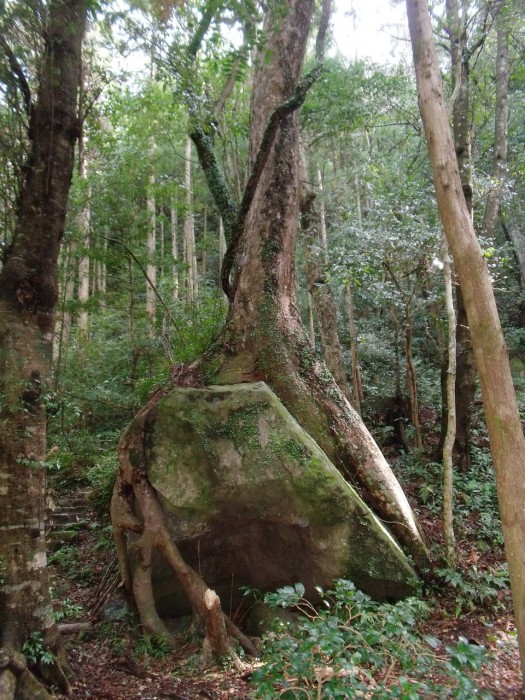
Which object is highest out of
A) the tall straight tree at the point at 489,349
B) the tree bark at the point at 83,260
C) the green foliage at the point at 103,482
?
the tree bark at the point at 83,260

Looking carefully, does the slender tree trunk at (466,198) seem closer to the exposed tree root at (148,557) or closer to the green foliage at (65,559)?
the exposed tree root at (148,557)

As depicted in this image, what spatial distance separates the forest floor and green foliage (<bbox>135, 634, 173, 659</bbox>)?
0.05 feet

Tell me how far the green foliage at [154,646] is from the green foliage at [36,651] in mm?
1471

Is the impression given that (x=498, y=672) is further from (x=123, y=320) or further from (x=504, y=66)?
(x=504, y=66)

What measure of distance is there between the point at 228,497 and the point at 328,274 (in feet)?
17.2

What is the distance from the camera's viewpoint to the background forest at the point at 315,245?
16.0 ft

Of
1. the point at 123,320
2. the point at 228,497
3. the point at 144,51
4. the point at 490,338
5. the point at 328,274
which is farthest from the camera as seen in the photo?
the point at 123,320

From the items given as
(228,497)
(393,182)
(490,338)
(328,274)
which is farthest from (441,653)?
(393,182)

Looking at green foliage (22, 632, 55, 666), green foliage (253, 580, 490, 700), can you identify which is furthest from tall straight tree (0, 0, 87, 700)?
green foliage (253, 580, 490, 700)

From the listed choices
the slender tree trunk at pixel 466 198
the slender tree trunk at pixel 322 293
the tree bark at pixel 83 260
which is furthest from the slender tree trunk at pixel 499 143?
the tree bark at pixel 83 260

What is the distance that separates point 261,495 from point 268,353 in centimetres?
184

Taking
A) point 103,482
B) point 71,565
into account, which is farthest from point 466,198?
point 71,565

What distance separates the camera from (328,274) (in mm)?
8680

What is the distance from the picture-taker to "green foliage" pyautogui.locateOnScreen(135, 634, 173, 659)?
436 cm
